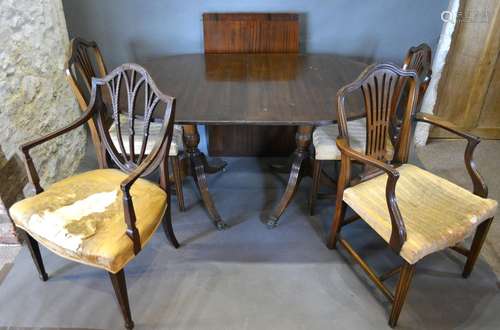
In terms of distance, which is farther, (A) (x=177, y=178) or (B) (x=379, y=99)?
(A) (x=177, y=178)

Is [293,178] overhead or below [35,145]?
below

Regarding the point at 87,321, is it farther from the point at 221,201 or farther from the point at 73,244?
the point at 221,201

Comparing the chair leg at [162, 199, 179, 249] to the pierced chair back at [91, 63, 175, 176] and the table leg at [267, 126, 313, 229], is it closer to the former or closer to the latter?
the pierced chair back at [91, 63, 175, 176]

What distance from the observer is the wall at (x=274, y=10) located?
229 centimetres

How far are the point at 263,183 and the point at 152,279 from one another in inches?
37.9

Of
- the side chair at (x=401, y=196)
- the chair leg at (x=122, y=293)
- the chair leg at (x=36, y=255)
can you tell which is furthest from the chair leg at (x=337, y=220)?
the chair leg at (x=36, y=255)

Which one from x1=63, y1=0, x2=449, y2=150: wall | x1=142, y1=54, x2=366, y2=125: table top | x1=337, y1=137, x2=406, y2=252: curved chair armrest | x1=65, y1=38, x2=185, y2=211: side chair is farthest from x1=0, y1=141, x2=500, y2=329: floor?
x1=63, y1=0, x2=449, y2=150: wall

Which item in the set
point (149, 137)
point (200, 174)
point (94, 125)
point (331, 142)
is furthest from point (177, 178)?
point (331, 142)

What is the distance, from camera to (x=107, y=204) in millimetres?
1469

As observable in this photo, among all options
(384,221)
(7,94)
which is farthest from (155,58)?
(384,221)

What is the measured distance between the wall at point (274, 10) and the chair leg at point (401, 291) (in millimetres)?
1561

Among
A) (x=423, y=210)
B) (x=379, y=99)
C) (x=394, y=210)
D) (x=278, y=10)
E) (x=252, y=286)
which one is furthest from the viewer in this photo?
(x=278, y=10)

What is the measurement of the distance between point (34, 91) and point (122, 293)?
4.45 feet

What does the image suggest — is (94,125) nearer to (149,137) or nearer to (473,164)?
(149,137)
